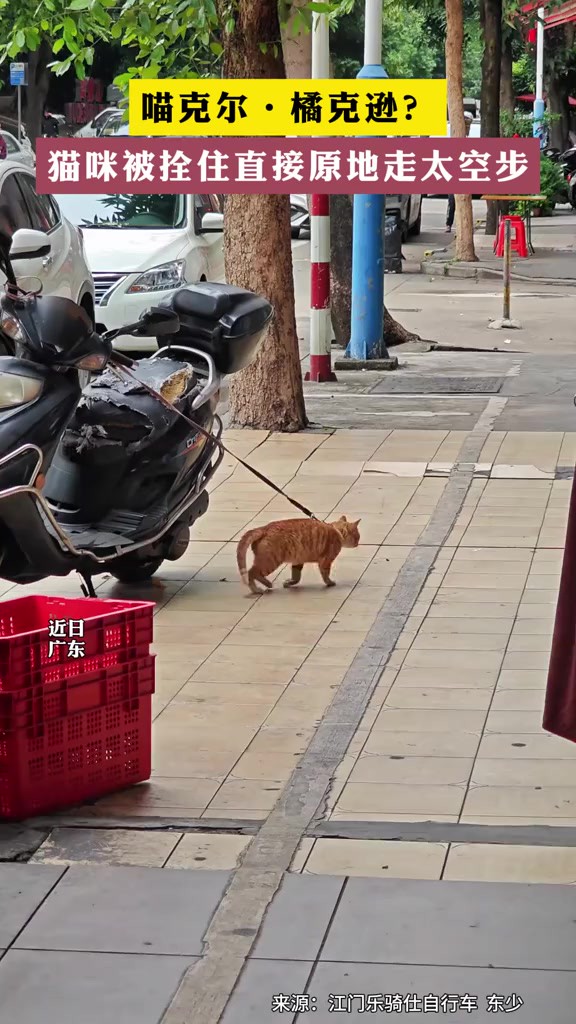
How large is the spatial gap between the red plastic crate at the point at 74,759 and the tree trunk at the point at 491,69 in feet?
81.8

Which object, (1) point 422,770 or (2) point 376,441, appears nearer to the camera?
(1) point 422,770

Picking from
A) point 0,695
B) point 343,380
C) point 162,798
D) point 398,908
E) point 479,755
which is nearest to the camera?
point 398,908

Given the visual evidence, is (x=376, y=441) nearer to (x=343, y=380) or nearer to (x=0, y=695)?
(x=343, y=380)

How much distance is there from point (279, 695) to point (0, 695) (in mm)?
1736

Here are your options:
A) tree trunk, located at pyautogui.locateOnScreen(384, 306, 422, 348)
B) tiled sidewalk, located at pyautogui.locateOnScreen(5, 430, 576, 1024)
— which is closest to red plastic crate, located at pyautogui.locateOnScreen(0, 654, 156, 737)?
tiled sidewalk, located at pyautogui.locateOnScreen(5, 430, 576, 1024)

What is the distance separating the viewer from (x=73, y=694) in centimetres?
514

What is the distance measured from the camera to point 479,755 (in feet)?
18.9

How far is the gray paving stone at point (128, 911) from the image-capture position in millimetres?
4254

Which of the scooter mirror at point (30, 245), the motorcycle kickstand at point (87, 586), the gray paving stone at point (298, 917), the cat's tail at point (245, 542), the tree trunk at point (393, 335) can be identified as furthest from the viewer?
the tree trunk at point (393, 335)

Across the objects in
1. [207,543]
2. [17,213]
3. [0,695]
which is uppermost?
[17,213]

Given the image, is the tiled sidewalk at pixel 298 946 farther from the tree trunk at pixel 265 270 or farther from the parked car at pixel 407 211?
the parked car at pixel 407 211

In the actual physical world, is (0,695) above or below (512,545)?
above

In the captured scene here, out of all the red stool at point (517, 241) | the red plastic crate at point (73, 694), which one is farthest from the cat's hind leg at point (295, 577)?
the red stool at point (517, 241)

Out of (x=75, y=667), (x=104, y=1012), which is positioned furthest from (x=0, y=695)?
(x=104, y=1012)
